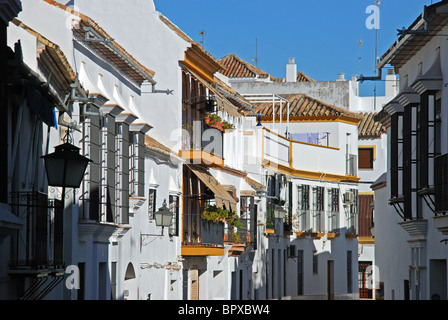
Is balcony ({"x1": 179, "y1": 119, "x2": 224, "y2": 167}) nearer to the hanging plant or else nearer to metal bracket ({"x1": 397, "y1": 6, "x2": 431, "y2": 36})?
the hanging plant

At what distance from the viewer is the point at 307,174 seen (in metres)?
47.4

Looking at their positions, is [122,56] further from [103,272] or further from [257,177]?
[257,177]

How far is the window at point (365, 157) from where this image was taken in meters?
57.7

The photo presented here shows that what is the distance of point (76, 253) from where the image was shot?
17953 millimetres

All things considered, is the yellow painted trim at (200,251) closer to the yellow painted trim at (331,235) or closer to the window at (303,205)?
the window at (303,205)

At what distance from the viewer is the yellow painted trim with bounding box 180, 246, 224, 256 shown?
28.5m

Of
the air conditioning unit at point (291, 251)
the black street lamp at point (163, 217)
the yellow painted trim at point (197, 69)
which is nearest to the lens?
the black street lamp at point (163, 217)

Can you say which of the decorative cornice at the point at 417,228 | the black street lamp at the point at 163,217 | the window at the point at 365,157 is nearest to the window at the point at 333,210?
the window at the point at 365,157

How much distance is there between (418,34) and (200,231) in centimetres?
1279

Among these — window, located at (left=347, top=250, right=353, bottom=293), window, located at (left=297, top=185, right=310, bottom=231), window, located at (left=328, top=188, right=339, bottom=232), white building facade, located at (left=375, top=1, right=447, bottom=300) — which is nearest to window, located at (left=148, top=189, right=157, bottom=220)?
white building facade, located at (left=375, top=1, right=447, bottom=300)

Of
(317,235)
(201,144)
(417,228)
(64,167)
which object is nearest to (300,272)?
(317,235)

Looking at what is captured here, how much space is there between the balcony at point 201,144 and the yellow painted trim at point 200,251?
8.17ft

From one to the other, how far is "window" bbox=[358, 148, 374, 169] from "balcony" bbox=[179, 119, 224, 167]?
27042mm
